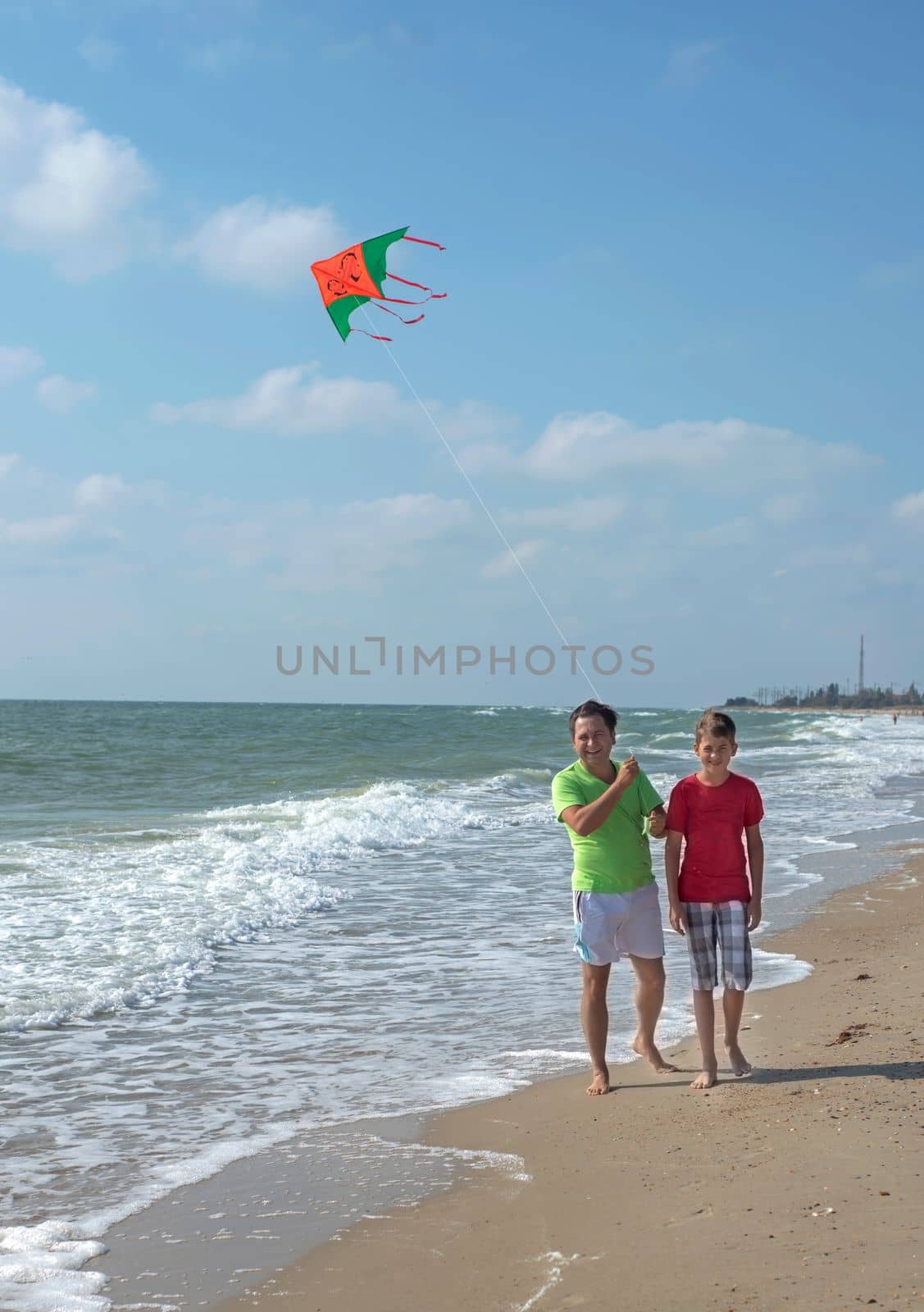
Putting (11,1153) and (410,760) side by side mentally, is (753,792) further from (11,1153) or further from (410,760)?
(410,760)

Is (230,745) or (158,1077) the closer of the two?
(158,1077)

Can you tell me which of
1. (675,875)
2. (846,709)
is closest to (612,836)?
(675,875)

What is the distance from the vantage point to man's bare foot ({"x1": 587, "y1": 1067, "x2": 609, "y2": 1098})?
453 centimetres

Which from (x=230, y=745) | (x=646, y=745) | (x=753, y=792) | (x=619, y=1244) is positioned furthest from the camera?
(x=646, y=745)

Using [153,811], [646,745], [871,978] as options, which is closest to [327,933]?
[871,978]

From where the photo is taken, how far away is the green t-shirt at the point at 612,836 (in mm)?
4551

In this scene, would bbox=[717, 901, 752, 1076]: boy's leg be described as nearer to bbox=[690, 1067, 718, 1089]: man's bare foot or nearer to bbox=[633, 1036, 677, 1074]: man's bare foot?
bbox=[690, 1067, 718, 1089]: man's bare foot

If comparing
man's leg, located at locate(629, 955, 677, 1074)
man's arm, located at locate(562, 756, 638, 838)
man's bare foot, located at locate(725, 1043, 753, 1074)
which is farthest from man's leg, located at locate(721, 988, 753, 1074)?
man's arm, located at locate(562, 756, 638, 838)

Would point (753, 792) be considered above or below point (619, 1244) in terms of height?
above

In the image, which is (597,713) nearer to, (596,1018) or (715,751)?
(715,751)

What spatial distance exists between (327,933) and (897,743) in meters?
36.2

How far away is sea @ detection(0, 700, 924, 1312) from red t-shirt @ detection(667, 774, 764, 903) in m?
1.11

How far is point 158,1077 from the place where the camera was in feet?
16.5

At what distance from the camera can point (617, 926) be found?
4.58m
